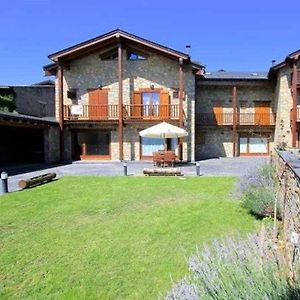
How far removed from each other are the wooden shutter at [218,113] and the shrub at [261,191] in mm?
15569

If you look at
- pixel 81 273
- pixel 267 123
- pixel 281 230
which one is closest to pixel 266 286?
pixel 81 273

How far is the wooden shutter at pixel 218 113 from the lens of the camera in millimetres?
24656

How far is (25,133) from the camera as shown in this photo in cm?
2466

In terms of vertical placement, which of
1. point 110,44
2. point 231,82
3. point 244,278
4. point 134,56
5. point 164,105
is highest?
point 110,44

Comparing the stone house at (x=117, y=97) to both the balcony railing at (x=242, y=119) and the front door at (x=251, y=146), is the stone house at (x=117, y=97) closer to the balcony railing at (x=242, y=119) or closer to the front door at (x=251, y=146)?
the balcony railing at (x=242, y=119)

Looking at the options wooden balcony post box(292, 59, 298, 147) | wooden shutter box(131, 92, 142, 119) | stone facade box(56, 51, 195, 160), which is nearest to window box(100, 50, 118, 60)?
stone facade box(56, 51, 195, 160)

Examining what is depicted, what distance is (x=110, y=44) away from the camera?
2197 centimetres

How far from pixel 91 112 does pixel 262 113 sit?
41.5 feet

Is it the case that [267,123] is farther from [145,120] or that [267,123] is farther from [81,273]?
[81,273]

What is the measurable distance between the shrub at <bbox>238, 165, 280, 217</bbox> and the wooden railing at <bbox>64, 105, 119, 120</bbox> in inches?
548

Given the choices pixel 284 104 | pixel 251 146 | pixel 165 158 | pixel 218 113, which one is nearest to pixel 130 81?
pixel 165 158

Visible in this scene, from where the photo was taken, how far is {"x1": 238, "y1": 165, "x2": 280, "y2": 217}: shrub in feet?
23.5

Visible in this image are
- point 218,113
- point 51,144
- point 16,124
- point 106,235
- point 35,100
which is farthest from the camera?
point 35,100

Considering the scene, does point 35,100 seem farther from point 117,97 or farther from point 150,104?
point 150,104
